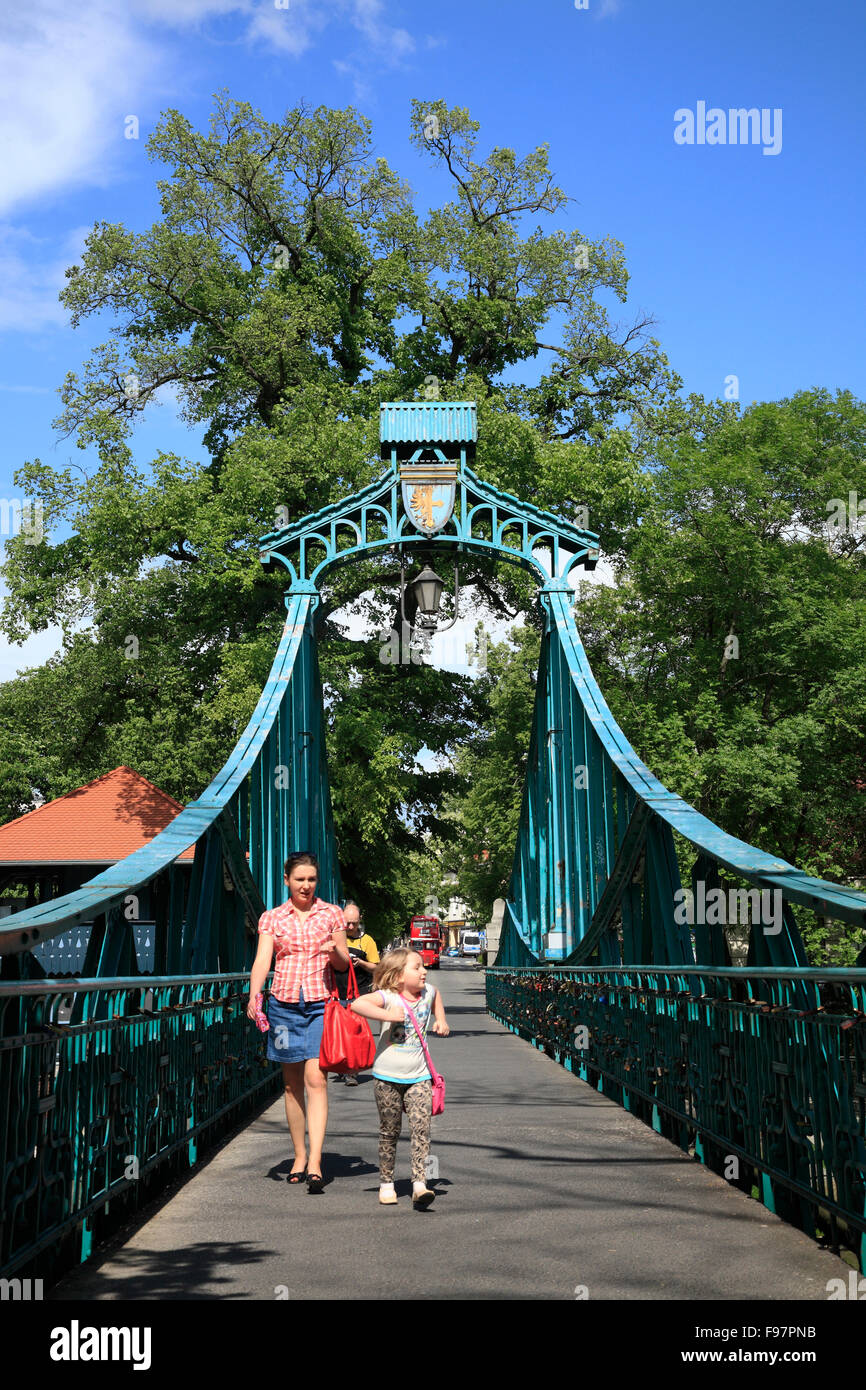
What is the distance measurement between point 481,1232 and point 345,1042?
131 cm

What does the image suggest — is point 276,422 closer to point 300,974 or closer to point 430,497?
point 430,497

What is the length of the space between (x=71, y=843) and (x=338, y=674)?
5.87 meters

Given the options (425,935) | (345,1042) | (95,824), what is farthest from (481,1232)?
(425,935)

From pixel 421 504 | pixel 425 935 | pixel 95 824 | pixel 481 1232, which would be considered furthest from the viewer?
pixel 425 935

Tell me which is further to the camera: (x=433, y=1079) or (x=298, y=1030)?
(x=298, y=1030)

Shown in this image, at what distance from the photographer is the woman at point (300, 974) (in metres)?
6.80

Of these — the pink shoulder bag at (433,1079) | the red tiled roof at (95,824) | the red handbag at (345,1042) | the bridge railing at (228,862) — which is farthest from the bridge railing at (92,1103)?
the red tiled roof at (95,824)

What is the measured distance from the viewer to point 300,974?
6.84m

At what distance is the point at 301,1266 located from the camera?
4754 mm

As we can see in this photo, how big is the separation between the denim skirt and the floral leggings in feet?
1.53

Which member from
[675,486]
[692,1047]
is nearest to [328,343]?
[675,486]

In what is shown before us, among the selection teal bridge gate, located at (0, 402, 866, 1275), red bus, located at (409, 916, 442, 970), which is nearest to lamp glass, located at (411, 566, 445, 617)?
teal bridge gate, located at (0, 402, 866, 1275)

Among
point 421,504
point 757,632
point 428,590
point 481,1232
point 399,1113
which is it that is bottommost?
point 481,1232

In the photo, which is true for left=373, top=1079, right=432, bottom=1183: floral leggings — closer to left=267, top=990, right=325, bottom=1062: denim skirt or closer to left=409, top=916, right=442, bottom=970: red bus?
left=267, top=990, right=325, bottom=1062: denim skirt
